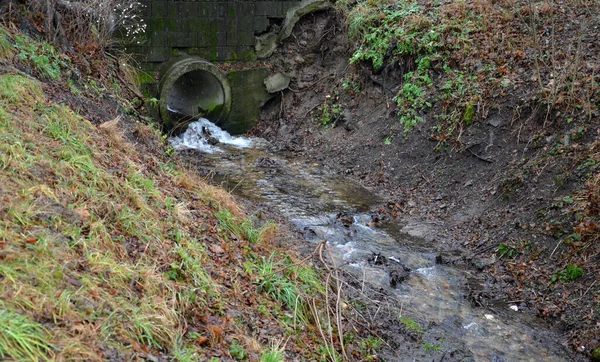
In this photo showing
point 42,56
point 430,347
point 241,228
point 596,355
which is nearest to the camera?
point 596,355

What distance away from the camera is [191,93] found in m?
14.4

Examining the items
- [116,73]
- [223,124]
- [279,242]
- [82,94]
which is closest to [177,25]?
[223,124]

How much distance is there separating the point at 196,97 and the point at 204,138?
1648mm

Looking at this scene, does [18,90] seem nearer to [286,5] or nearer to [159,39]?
[159,39]

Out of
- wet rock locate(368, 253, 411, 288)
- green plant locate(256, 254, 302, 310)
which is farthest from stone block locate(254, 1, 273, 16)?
green plant locate(256, 254, 302, 310)

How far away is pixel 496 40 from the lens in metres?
10.6

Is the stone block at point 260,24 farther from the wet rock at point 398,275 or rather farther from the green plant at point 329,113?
the wet rock at point 398,275

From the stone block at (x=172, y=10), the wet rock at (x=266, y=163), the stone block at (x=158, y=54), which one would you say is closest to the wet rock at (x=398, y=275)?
the wet rock at (x=266, y=163)

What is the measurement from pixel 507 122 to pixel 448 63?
2.19m

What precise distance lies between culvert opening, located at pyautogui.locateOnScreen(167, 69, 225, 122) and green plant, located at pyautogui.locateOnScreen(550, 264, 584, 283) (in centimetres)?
918

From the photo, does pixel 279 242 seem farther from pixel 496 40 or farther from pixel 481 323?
pixel 496 40

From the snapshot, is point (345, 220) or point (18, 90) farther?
point (345, 220)

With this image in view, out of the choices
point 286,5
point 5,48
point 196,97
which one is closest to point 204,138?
point 196,97

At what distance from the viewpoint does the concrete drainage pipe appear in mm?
12742
